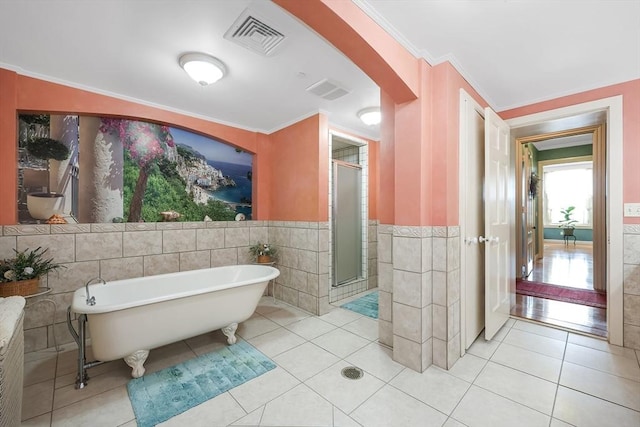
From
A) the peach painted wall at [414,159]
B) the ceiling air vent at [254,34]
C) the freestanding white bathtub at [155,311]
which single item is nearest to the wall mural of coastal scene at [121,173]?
the freestanding white bathtub at [155,311]

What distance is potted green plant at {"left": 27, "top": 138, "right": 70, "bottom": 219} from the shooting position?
7.81 ft

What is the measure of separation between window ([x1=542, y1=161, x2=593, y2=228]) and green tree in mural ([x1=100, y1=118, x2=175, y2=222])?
33.1 ft

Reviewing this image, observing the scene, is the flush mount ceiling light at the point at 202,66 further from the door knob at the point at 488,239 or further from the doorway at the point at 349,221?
the door knob at the point at 488,239

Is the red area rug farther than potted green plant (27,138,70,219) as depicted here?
Yes

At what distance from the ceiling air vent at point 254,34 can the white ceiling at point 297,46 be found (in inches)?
1.7

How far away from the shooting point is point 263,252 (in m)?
3.60

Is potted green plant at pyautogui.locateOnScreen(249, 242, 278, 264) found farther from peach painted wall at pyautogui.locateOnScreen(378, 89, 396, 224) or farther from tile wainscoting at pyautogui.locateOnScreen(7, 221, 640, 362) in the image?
peach painted wall at pyautogui.locateOnScreen(378, 89, 396, 224)

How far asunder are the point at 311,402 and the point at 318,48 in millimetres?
2511

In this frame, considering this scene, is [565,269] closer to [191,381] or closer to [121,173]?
[191,381]

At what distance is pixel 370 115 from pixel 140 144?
2.70 metres

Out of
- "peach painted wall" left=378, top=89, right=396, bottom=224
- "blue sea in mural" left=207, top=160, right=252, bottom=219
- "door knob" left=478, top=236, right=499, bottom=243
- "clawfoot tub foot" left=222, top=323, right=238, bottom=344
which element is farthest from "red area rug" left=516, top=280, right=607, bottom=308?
"blue sea in mural" left=207, top=160, right=252, bottom=219

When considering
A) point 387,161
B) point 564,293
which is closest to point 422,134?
point 387,161

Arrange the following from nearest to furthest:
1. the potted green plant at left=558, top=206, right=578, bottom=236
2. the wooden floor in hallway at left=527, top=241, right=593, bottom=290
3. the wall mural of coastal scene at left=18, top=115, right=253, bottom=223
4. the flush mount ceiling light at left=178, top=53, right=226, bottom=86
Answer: the flush mount ceiling light at left=178, top=53, right=226, bottom=86, the wall mural of coastal scene at left=18, top=115, right=253, bottom=223, the wooden floor in hallway at left=527, top=241, right=593, bottom=290, the potted green plant at left=558, top=206, right=578, bottom=236

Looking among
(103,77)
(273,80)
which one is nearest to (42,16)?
(103,77)
